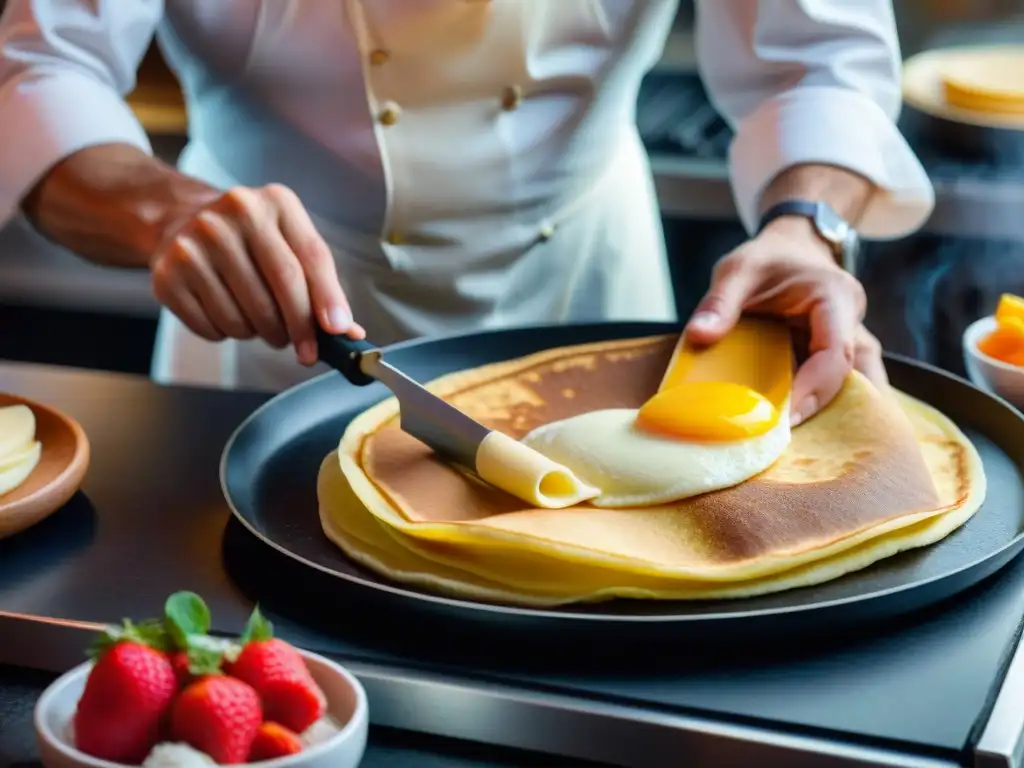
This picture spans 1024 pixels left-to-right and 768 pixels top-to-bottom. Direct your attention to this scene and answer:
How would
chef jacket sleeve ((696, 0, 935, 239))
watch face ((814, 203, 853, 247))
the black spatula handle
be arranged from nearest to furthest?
the black spatula handle → watch face ((814, 203, 853, 247)) → chef jacket sleeve ((696, 0, 935, 239))

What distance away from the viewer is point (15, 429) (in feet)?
3.91

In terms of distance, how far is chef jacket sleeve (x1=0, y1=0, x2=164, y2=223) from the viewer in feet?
4.96

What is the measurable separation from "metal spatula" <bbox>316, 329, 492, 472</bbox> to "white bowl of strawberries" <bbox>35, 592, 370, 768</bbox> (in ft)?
1.27

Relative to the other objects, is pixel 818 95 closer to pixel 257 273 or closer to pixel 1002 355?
pixel 1002 355

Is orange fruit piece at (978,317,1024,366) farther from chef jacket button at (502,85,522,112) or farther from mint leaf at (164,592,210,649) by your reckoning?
mint leaf at (164,592,210,649)

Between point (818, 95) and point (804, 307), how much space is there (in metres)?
0.41

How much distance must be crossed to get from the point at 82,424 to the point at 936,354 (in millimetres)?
1773

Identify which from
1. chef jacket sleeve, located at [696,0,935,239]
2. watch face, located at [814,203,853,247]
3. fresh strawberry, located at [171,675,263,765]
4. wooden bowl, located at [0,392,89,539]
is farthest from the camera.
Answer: chef jacket sleeve, located at [696,0,935,239]

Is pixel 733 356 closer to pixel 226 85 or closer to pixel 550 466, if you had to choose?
pixel 550 466

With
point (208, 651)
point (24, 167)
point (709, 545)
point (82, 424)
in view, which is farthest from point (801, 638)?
point (24, 167)

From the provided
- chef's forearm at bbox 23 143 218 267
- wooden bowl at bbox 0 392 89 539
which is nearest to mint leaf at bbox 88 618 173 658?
wooden bowl at bbox 0 392 89 539

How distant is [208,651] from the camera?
792mm

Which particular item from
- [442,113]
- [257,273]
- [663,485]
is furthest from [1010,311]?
[257,273]

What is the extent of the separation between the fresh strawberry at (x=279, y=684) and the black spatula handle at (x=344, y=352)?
462 millimetres
